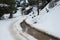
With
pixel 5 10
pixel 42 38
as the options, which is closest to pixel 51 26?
pixel 42 38

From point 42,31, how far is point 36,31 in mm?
1020

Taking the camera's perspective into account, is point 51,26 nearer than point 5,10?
Yes

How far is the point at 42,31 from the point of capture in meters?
20.0

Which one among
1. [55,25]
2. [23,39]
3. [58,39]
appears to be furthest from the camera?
[55,25]

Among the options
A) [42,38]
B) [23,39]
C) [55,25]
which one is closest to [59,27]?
[55,25]

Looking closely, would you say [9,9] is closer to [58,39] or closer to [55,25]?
[55,25]

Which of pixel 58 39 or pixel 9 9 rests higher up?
pixel 58 39

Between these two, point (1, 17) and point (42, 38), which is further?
point (1, 17)

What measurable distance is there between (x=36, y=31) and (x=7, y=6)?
1001 inches

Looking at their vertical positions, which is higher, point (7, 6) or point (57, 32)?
point (57, 32)

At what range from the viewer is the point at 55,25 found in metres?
21.3

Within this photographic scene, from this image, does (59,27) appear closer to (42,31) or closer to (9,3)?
(42,31)

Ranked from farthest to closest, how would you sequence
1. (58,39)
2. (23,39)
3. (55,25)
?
(55,25) < (23,39) < (58,39)

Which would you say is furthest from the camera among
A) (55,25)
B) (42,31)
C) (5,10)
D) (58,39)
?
(5,10)
